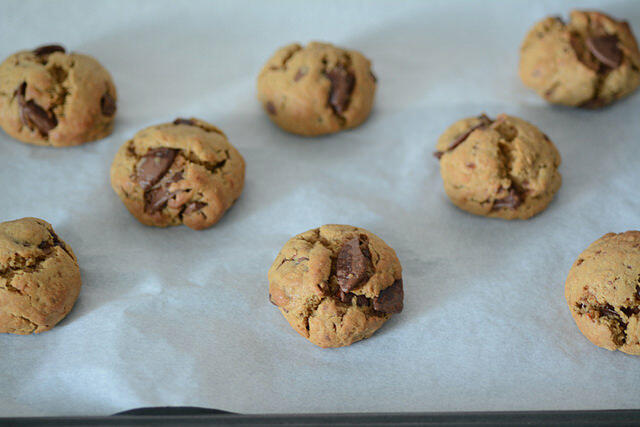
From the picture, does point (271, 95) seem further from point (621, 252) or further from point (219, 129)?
point (621, 252)

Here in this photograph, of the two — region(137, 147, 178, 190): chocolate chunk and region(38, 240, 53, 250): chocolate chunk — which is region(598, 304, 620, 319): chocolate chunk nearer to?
region(137, 147, 178, 190): chocolate chunk

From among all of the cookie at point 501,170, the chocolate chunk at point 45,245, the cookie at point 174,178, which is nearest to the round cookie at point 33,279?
the chocolate chunk at point 45,245

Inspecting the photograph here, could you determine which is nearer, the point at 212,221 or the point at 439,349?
the point at 439,349

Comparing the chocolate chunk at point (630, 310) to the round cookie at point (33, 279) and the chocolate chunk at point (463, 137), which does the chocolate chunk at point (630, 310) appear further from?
the round cookie at point (33, 279)

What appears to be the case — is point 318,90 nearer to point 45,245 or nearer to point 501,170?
point 501,170

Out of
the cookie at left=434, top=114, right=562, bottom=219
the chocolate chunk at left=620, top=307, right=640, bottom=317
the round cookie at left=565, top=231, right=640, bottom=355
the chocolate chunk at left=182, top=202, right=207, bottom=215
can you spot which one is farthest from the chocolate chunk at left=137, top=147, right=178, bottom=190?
the chocolate chunk at left=620, top=307, right=640, bottom=317

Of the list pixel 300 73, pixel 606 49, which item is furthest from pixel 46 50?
pixel 606 49

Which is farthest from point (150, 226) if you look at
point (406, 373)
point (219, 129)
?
point (406, 373)
